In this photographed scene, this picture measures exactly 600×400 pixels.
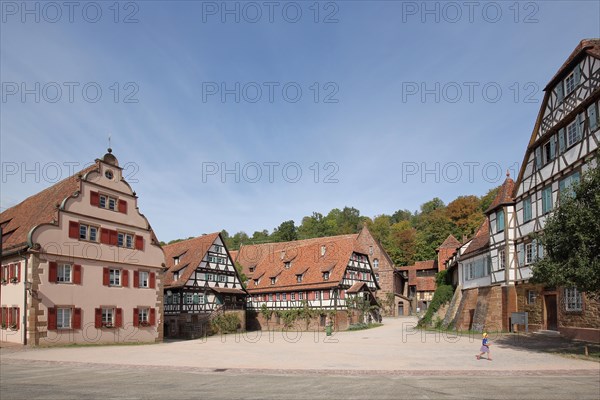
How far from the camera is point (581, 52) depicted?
26.9 m

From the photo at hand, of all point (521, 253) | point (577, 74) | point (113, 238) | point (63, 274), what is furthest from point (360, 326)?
point (577, 74)

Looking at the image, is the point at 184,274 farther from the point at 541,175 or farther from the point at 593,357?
the point at 593,357

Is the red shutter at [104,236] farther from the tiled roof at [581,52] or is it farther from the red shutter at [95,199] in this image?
the tiled roof at [581,52]

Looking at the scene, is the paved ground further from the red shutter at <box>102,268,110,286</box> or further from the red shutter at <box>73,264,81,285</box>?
the red shutter at <box>102,268,110,286</box>

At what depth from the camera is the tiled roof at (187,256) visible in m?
45.7

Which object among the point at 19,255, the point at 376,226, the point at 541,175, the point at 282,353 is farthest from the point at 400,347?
the point at 376,226

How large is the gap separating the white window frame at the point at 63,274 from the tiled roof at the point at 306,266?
83.7ft

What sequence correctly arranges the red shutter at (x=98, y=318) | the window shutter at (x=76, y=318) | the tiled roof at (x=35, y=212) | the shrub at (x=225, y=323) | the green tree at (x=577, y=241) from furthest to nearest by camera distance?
the shrub at (x=225, y=323) → the red shutter at (x=98, y=318) → the tiled roof at (x=35, y=212) → the window shutter at (x=76, y=318) → the green tree at (x=577, y=241)

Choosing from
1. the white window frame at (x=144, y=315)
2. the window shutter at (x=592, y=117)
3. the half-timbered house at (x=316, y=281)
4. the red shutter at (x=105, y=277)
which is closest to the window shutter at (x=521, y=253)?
the window shutter at (x=592, y=117)

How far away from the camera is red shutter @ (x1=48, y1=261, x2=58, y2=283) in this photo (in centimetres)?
3075

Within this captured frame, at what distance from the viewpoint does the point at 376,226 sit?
117 m

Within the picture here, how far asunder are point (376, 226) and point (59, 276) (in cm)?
9175

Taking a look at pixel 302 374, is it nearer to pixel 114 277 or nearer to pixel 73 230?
pixel 73 230

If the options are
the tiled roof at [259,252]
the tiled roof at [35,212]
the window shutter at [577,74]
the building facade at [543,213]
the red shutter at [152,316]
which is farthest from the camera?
the tiled roof at [259,252]
